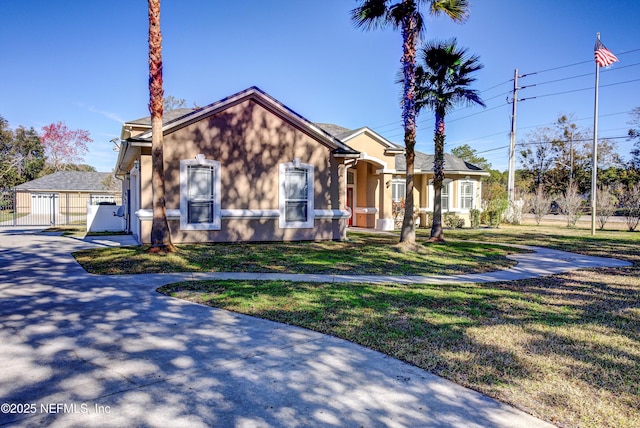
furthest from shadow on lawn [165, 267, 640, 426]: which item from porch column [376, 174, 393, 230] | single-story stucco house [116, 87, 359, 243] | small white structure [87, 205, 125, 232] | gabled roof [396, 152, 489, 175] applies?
gabled roof [396, 152, 489, 175]

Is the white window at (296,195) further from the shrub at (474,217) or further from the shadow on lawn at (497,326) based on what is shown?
the shrub at (474,217)

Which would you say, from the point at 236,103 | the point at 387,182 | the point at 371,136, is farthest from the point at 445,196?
the point at 236,103

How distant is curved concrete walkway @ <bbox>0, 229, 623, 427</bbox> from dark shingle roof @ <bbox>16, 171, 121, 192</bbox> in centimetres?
3736

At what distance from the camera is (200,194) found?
1466cm

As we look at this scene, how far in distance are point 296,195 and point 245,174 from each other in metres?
2.13

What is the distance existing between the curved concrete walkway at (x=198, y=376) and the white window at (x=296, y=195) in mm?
9462

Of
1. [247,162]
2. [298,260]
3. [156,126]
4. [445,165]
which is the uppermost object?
[445,165]

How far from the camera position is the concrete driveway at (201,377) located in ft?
10.8

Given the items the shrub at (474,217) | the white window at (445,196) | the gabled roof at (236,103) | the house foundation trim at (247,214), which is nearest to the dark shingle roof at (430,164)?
the white window at (445,196)

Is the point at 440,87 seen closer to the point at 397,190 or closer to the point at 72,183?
the point at 397,190

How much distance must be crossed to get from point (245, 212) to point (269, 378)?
11.5 meters

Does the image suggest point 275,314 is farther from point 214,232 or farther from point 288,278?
point 214,232

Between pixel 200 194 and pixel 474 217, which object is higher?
pixel 200 194

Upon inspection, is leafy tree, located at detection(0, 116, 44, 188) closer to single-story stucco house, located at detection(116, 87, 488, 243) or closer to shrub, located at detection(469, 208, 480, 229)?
single-story stucco house, located at detection(116, 87, 488, 243)
